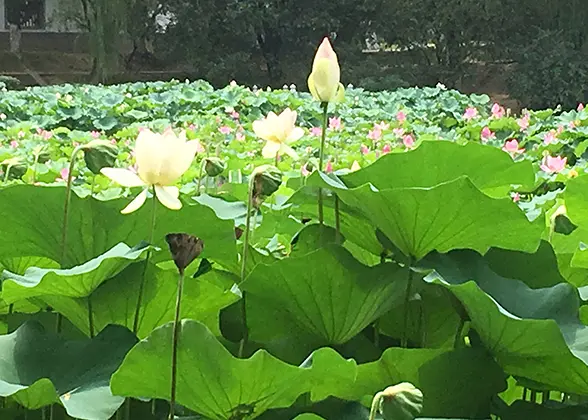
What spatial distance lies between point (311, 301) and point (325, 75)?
214 millimetres

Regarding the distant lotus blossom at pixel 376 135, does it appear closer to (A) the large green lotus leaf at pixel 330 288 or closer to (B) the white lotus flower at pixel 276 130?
(B) the white lotus flower at pixel 276 130

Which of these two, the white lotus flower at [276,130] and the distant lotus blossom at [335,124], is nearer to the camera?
the white lotus flower at [276,130]

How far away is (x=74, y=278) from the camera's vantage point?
1.70 ft

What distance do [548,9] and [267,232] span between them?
44.5ft

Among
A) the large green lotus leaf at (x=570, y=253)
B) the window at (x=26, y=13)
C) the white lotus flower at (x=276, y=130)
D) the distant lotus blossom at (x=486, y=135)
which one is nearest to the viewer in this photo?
the large green lotus leaf at (x=570, y=253)

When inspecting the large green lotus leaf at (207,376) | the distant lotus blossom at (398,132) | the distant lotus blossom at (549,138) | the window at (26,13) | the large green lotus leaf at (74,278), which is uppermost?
the large green lotus leaf at (74,278)

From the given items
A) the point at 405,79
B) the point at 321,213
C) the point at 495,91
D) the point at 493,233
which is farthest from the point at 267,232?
the point at 495,91

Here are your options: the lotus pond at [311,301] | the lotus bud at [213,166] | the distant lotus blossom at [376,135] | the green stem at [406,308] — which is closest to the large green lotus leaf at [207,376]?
the lotus pond at [311,301]

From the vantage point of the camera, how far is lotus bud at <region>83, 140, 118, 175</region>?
0.60 m

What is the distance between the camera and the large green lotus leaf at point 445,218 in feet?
1.72

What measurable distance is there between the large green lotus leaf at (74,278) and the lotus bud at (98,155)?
0.26ft

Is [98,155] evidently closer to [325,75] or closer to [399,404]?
[325,75]

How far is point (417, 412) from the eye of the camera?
41cm

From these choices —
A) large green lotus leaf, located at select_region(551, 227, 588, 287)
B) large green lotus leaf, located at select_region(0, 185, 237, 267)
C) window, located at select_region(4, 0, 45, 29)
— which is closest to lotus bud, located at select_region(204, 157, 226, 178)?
large green lotus leaf, located at select_region(0, 185, 237, 267)
